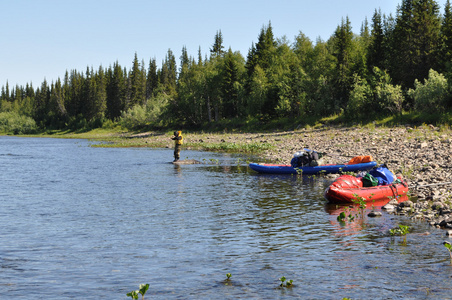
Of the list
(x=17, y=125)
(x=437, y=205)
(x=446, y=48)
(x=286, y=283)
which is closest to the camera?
(x=286, y=283)

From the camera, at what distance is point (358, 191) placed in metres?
17.0

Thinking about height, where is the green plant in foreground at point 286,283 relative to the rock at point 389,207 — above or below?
below

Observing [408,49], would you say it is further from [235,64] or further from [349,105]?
[235,64]

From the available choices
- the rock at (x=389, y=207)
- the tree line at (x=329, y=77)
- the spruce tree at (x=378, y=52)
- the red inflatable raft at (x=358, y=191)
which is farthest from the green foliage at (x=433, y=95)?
the rock at (x=389, y=207)

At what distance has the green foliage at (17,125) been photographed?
134375 millimetres

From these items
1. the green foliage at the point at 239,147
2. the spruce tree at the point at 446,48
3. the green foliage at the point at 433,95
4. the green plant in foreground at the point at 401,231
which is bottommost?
the green plant in foreground at the point at 401,231

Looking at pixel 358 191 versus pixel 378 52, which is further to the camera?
pixel 378 52

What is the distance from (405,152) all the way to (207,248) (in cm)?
2169

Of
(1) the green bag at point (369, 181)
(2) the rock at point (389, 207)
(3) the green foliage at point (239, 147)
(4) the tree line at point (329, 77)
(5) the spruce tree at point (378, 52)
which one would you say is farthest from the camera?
(5) the spruce tree at point (378, 52)

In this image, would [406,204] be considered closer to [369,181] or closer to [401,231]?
[369,181]

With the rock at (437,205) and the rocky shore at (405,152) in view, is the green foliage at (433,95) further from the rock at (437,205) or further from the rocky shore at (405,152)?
the rock at (437,205)

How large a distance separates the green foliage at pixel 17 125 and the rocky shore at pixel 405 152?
9554 cm

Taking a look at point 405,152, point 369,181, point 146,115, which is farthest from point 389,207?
point 146,115

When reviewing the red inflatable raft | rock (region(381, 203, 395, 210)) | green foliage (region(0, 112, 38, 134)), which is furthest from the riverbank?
green foliage (region(0, 112, 38, 134))
